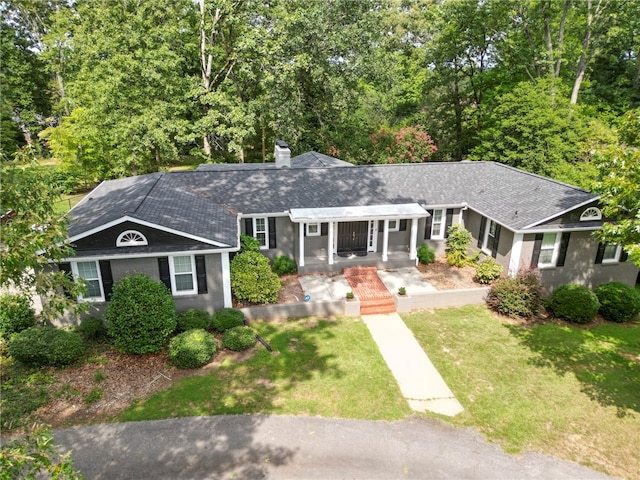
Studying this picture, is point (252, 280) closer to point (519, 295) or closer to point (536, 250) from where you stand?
point (519, 295)

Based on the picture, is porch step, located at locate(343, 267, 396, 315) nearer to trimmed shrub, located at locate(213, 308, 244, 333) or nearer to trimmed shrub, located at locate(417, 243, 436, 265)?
trimmed shrub, located at locate(417, 243, 436, 265)

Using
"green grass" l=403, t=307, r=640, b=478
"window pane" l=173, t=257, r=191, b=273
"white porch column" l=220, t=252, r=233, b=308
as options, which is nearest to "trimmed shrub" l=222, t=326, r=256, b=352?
"white porch column" l=220, t=252, r=233, b=308

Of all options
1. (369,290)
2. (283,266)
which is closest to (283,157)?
(283,266)

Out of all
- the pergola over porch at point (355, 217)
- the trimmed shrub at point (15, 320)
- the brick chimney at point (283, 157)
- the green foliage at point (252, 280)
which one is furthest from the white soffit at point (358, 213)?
the trimmed shrub at point (15, 320)

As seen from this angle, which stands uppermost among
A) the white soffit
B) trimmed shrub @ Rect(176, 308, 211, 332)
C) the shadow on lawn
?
the white soffit

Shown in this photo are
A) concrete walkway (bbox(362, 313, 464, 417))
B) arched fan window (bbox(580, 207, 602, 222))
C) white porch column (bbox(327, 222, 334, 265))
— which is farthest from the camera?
white porch column (bbox(327, 222, 334, 265))

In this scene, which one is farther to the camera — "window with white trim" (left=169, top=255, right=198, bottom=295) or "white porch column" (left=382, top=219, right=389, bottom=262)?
"white porch column" (left=382, top=219, right=389, bottom=262)

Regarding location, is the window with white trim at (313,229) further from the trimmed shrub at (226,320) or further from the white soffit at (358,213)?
the trimmed shrub at (226,320)

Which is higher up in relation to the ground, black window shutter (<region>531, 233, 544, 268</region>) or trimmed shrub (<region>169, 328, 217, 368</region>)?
black window shutter (<region>531, 233, 544, 268</region>)
